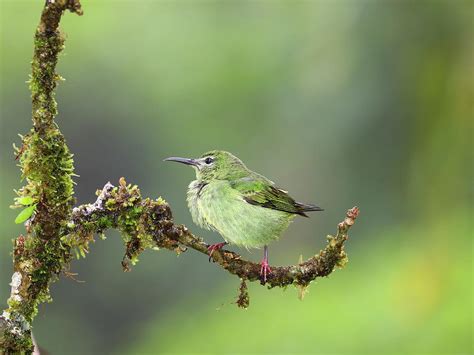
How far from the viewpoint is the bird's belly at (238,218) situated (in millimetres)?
5746

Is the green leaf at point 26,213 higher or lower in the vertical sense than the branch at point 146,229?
lower

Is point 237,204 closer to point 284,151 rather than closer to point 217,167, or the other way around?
point 217,167

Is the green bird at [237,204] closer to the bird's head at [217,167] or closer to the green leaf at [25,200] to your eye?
the bird's head at [217,167]

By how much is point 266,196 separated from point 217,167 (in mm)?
492

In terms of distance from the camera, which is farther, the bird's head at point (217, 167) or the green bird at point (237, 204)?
the bird's head at point (217, 167)

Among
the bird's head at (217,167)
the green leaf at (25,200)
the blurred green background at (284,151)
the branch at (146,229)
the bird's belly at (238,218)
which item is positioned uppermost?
the blurred green background at (284,151)

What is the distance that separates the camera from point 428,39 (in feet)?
40.7

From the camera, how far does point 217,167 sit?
21.2ft

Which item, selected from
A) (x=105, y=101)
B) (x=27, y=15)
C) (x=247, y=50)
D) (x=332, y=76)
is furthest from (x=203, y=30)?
(x=332, y=76)

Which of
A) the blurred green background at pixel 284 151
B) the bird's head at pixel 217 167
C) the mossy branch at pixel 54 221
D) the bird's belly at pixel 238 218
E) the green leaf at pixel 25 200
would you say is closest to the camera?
the mossy branch at pixel 54 221

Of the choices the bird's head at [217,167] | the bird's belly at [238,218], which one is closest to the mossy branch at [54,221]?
the bird's belly at [238,218]

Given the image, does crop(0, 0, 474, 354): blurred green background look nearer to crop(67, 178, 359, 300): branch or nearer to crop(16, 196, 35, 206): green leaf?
crop(67, 178, 359, 300): branch

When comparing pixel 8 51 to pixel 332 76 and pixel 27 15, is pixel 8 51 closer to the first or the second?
pixel 27 15

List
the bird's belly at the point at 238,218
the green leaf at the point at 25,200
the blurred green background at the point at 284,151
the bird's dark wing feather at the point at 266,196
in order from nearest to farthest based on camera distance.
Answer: the green leaf at the point at 25,200
the bird's belly at the point at 238,218
the bird's dark wing feather at the point at 266,196
the blurred green background at the point at 284,151
